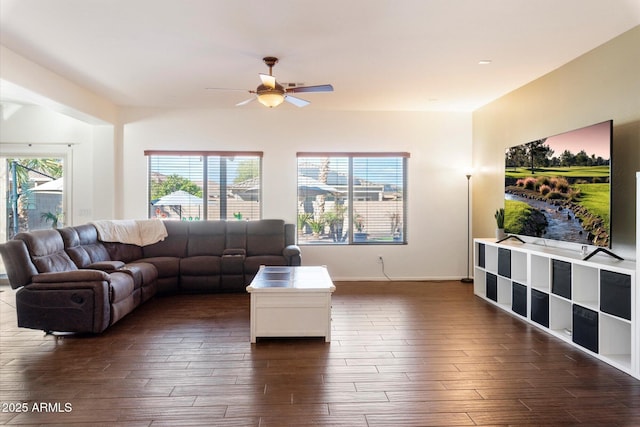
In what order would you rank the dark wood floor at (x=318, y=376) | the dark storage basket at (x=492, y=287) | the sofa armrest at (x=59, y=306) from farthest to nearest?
the dark storage basket at (x=492, y=287) → the sofa armrest at (x=59, y=306) → the dark wood floor at (x=318, y=376)

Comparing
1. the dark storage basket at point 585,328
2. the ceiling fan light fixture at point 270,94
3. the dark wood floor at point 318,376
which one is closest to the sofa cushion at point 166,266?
the dark wood floor at point 318,376

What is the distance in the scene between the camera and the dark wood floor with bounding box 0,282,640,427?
7.91 feet

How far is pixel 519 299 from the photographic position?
4.44 m

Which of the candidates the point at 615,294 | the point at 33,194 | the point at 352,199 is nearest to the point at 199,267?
the point at 352,199

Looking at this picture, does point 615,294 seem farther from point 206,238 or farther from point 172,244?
point 172,244

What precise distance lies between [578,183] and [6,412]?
16.1ft

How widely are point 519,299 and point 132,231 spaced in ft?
17.1

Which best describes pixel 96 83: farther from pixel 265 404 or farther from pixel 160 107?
pixel 265 404

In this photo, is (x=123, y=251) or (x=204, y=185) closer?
(x=123, y=251)

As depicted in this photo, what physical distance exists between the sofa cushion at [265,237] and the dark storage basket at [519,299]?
322cm

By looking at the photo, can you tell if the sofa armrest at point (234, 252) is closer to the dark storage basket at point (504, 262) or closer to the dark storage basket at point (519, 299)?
the dark storage basket at point (504, 262)

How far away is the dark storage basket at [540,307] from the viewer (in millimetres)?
3979

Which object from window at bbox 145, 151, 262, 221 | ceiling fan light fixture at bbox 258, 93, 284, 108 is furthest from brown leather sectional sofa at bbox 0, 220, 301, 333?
ceiling fan light fixture at bbox 258, 93, 284, 108

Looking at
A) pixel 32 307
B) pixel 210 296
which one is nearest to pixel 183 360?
pixel 32 307
